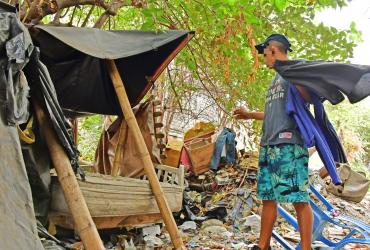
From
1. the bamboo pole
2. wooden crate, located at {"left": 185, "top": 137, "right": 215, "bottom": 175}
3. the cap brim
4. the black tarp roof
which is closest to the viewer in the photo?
the black tarp roof

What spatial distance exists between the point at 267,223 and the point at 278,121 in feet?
2.96

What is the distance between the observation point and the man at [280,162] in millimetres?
3131

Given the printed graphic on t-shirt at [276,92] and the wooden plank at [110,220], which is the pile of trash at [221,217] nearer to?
the wooden plank at [110,220]

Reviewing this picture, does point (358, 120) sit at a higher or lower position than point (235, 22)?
higher

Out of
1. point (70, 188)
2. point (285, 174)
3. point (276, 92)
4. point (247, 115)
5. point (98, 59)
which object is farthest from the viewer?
point (98, 59)

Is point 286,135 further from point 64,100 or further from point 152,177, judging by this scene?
point 64,100

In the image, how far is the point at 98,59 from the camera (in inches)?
171

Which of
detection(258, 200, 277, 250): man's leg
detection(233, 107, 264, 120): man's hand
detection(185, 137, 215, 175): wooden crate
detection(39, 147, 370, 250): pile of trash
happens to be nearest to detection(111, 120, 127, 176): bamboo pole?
detection(39, 147, 370, 250): pile of trash

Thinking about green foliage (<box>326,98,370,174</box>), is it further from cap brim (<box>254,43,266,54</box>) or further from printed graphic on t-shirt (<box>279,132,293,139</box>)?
printed graphic on t-shirt (<box>279,132,293,139</box>)

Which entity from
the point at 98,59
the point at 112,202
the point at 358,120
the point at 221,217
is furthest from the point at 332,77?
the point at 358,120

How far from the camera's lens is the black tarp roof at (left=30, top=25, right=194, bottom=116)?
11.1 ft

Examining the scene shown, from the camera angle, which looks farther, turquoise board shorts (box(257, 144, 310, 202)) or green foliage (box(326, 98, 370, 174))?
green foliage (box(326, 98, 370, 174))

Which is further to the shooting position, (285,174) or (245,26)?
(245,26)

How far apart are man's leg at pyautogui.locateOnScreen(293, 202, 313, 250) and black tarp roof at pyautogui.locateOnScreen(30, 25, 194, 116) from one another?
6.78 feet
